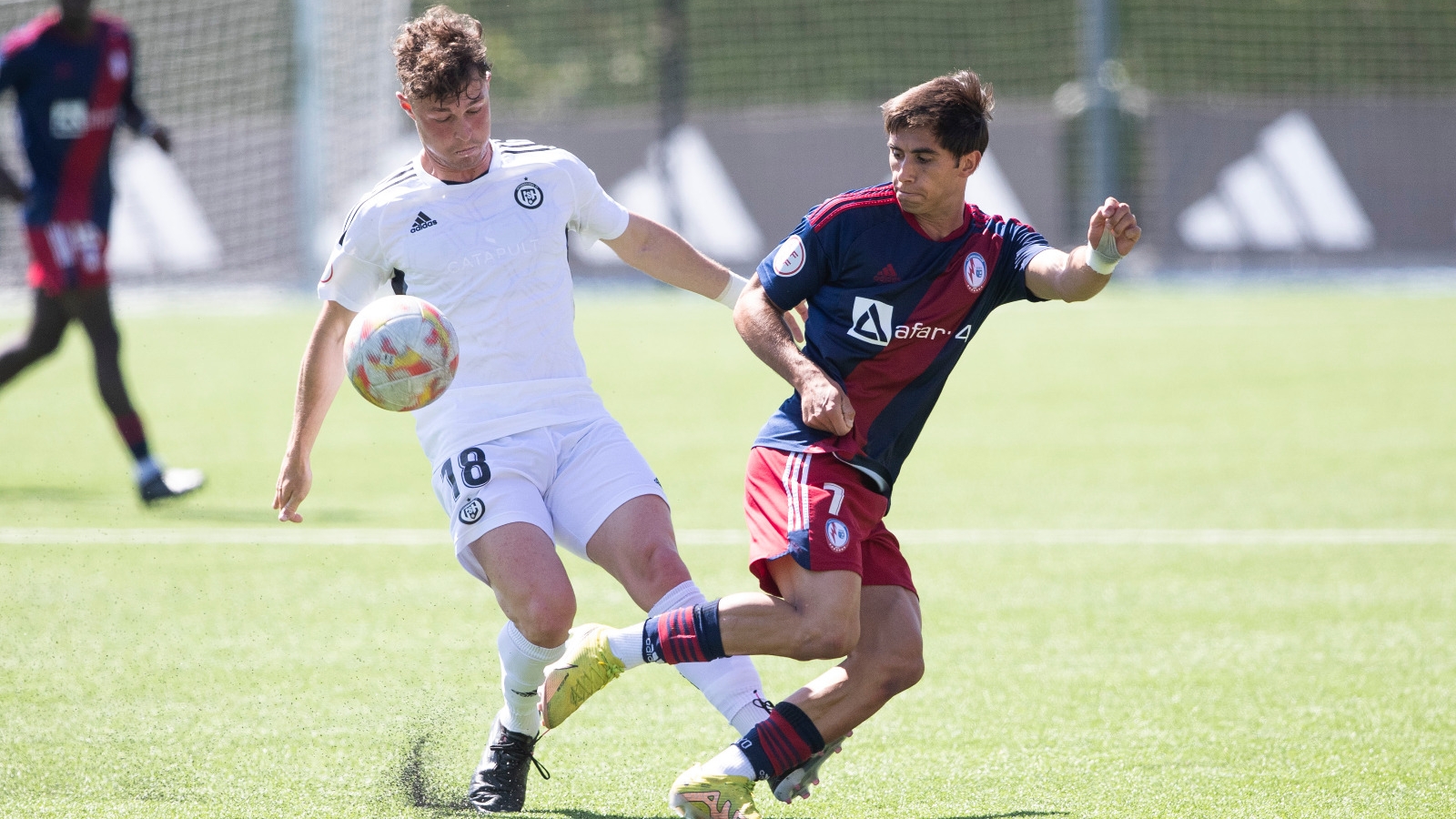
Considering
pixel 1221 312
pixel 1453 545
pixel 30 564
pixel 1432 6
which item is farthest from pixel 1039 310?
pixel 30 564

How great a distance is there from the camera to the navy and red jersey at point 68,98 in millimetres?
8680

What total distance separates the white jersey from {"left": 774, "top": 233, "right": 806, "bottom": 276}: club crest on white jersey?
65 centimetres

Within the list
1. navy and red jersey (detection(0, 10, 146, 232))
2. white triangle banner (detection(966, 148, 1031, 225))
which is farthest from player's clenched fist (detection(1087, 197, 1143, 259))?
white triangle banner (detection(966, 148, 1031, 225))

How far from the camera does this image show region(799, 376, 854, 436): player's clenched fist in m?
3.72

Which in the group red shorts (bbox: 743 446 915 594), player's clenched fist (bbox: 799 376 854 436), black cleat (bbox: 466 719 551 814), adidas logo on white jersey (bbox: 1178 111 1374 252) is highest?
player's clenched fist (bbox: 799 376 854 436)

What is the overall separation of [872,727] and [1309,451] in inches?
244

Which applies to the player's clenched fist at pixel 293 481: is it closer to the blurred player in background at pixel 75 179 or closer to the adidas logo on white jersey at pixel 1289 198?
the blurred player in background at pixel 75 179

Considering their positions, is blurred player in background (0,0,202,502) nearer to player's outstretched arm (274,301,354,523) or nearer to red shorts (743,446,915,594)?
player's outstretched arm (274,301,354,523)

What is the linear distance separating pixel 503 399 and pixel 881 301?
106cm

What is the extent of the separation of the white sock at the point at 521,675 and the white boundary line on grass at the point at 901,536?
3.28 m

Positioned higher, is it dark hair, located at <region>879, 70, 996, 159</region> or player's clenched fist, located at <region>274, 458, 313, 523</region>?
dark hair, located at <region>879, 70, 996, 159</region>

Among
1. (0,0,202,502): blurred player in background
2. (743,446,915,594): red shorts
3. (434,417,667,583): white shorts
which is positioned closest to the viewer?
(743,446,915,594): red shorts

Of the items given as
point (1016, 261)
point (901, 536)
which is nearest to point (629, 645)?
point (1016, 261)

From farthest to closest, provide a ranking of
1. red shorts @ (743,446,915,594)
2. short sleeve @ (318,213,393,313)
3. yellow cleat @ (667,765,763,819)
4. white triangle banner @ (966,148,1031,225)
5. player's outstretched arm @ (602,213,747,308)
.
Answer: white triangle banner @ (966,148,1031,225) → player's outstretched arm @ (602,213,747,308) → short sleeve @ (318,213,393,313) → red shorts @ (743,446,915,594) → yellow cleat @ (667,765,763,819)
